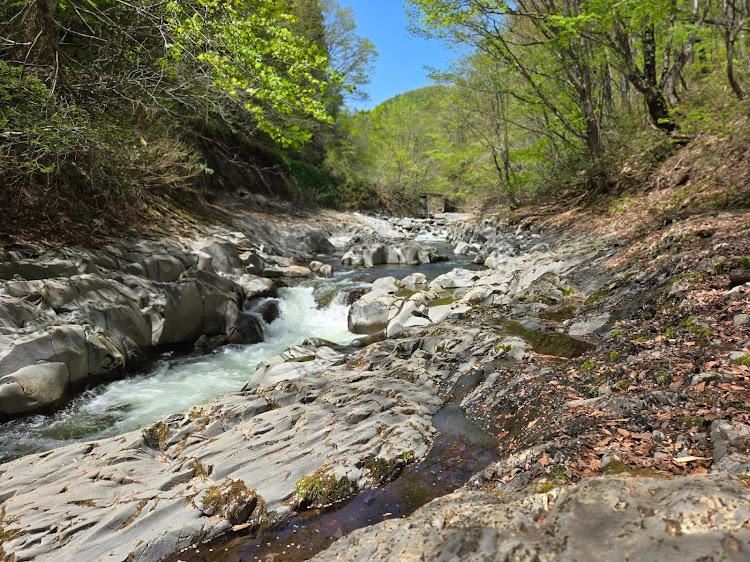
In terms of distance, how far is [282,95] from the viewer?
608 centimetres

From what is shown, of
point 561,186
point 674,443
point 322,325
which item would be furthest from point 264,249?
point 674,443

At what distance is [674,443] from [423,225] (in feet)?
89.8

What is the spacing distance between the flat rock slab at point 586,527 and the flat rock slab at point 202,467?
1.42 meters

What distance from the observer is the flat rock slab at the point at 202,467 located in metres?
3.07

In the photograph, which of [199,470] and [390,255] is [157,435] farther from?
[390,255]

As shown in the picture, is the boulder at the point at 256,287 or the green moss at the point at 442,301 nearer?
the green moss at the point at 442,301

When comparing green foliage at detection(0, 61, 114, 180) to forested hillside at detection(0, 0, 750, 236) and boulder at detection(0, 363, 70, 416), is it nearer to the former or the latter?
forested hillside at detection(0, 0, 750, 236)

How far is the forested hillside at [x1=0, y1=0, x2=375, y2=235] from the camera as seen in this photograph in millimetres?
5855

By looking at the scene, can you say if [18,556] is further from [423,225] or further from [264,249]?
[423,225]

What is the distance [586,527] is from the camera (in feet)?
5.19

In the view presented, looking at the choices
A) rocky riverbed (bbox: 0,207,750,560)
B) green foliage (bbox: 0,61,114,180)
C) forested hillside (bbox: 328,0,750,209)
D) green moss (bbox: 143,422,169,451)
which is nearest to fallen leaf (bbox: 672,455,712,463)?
rocky riverbed (bbox: 0,207,750,560)

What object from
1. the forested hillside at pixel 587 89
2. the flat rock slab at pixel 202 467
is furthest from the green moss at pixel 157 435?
the forested hillside at pixel 587 89

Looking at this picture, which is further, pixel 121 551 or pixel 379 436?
pixel 379 436

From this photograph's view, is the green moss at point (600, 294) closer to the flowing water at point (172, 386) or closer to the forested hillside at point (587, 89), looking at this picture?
the forested hillside at point (587, 89)
